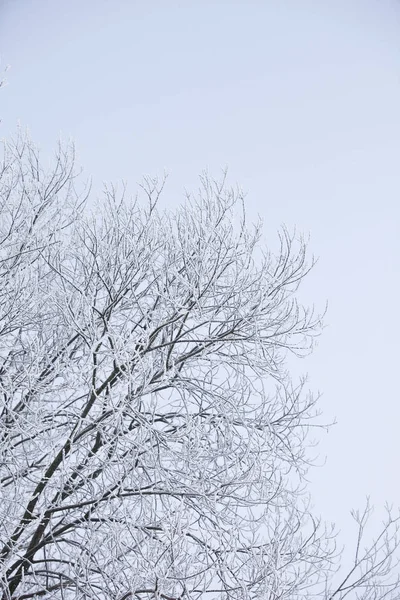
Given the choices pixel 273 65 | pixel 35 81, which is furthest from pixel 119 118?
pixel 273 65

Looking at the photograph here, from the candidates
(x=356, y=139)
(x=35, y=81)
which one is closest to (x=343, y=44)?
(x=356, y=139)

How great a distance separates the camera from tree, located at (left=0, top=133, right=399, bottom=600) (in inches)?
186

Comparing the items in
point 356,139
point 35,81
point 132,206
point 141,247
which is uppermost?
point 356,139

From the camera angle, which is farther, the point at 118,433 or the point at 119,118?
the point at 119,118

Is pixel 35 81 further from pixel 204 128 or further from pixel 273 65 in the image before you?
pixel 273 65

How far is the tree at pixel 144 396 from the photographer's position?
4715 mm

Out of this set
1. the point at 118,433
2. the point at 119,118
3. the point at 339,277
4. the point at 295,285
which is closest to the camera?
the point at 118,433

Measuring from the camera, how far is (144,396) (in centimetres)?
506

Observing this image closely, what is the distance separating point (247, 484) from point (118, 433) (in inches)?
39.6

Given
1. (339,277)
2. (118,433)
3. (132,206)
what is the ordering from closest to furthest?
(118,433) < (132,206) < (339,277)

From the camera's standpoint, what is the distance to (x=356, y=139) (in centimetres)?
6531

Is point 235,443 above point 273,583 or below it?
above

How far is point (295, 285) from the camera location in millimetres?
5578

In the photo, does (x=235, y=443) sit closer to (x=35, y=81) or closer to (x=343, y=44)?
(x=35, y=81)
